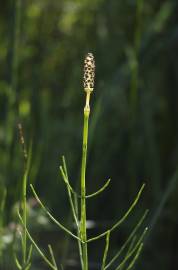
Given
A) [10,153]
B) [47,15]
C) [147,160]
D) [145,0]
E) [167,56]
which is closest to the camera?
A: [10,153]

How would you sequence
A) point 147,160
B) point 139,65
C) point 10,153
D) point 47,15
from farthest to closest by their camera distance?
point 47,15
point 147,160
point 139,65
point 10,153

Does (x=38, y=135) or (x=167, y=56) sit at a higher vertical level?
(x=167, y=56)

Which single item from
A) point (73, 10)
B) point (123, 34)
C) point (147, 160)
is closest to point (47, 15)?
point (73, 10)

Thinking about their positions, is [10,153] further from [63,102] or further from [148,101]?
[63,102]

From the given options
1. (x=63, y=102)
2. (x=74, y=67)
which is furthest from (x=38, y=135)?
(x=74, y=67)

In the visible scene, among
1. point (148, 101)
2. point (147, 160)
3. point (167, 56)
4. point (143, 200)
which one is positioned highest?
point (167, 56)

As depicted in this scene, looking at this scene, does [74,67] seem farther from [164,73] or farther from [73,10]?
[164,73]

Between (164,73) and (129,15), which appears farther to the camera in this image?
(129,15)
